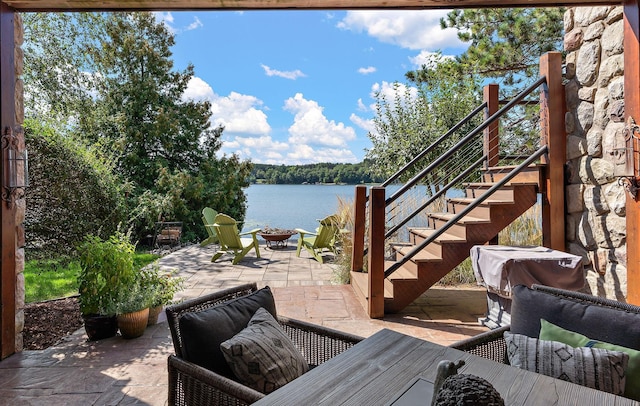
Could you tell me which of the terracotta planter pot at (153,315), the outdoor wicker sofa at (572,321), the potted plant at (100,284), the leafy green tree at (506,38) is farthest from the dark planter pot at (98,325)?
the leafy green tree at (506,38)

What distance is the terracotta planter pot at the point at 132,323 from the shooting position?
10.1 feet

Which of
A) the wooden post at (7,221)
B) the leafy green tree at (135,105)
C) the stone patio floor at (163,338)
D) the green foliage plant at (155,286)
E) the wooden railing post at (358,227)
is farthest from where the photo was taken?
the leafy green tree at (135,105)

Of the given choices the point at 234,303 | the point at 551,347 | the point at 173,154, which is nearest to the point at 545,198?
the point at 551,347

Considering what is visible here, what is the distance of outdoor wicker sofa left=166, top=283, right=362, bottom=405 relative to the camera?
1.33 m

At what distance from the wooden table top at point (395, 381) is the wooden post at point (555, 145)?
2.76 meters

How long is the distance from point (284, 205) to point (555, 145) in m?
14.3

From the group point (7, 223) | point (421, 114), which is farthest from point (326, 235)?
point (7, 223)

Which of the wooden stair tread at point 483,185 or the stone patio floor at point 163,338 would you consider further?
the wooden stair tread at point 483,185

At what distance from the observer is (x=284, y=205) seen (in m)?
17.4

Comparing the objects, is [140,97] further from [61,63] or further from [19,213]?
[19,213]

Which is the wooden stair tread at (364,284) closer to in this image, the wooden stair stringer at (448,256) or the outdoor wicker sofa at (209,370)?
the wooden stair stringer at (448,256)

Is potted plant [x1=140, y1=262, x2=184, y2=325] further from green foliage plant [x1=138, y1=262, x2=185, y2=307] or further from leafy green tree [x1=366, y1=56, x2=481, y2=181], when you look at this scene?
leafy green tree [x1=366, y1=56, x2=481, y2=181]

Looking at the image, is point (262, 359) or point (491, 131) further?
point (491, 131)

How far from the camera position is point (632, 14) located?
259 centimetres
